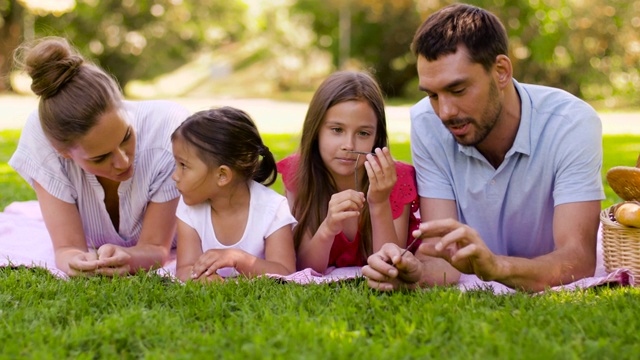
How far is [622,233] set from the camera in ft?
11.6

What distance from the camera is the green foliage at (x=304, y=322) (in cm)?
260

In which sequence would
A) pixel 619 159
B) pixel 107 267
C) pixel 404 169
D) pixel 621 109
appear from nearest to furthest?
pixel 107 267 → pixel 404 169 → pixel 619 159 → pixel 621 109

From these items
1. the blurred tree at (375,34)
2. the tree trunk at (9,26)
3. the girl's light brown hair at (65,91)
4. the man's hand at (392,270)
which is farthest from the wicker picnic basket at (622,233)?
the tree trunk at (9,26)

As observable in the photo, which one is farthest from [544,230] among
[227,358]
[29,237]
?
[29,237]

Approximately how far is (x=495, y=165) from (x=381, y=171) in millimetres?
625

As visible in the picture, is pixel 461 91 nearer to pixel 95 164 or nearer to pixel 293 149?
pixel 95 164

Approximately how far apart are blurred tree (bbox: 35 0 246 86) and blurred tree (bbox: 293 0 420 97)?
411 cm

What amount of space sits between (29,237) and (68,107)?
1.37 metres

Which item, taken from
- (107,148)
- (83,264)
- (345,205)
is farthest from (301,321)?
(107,148)

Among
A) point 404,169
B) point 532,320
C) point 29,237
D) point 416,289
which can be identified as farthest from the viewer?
point 29,237

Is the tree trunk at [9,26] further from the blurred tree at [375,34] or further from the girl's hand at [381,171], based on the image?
the girl's hand at [381,171]

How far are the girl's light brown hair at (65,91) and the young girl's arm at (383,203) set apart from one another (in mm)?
1276

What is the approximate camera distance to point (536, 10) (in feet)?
73.2

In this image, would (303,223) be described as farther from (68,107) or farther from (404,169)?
(68,107)
